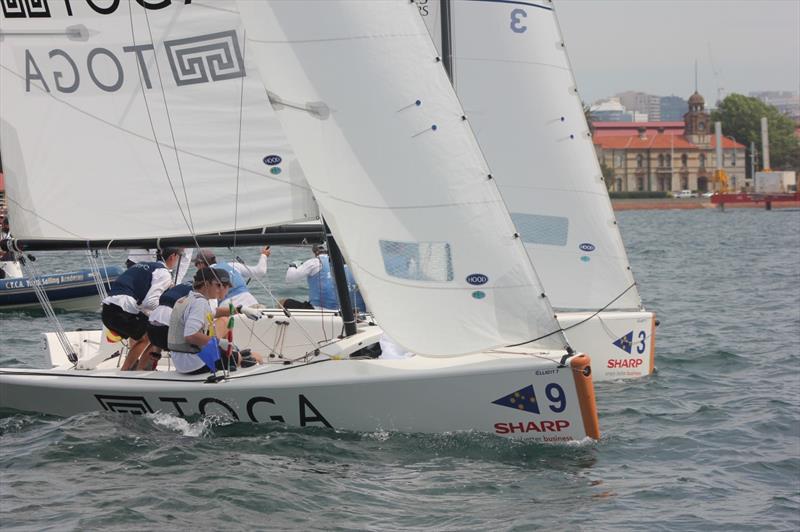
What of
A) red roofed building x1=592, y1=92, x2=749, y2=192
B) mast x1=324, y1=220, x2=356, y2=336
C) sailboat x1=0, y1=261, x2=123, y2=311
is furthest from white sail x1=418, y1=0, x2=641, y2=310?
red roofed building x1=592, y1=92, x2=749, y2=192

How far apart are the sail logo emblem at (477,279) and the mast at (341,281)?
119cm

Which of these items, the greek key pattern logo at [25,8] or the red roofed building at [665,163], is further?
the red roofed building at [665,163]

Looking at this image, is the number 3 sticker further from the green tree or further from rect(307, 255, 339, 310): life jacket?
the green tree

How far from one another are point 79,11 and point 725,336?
31.0ft

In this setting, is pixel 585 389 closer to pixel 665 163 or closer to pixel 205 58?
pixel 205 58

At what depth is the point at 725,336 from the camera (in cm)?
1578

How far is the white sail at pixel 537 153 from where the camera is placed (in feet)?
41.1

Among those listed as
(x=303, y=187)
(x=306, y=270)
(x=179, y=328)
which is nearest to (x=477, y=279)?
(x=303, y=187)

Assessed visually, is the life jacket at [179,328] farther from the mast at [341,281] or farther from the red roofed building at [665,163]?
the red roofed building at [665,163]

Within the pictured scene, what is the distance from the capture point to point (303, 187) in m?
9.53

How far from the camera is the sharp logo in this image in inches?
384

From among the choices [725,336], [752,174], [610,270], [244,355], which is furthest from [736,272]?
[752,174]

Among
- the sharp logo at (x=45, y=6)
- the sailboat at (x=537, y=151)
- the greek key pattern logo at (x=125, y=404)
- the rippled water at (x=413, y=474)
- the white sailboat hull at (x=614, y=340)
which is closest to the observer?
the rippled water at (x=413, y=474)

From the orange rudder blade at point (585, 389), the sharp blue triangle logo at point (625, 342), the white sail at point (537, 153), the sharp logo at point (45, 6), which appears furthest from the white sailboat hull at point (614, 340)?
the sharp logo at point (45, 6)
